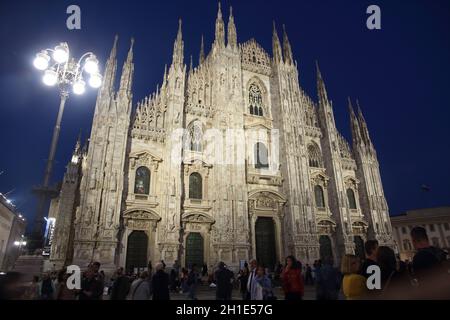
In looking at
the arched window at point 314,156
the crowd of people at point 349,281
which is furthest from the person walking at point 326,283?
the arched window at point 314,156

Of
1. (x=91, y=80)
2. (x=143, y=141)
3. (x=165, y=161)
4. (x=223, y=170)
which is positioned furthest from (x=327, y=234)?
(x=91, y=80)

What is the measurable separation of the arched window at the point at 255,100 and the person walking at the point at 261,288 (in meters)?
21.6

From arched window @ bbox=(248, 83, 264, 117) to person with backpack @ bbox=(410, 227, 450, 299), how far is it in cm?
2384

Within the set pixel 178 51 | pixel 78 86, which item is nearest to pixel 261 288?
pixel 78 86

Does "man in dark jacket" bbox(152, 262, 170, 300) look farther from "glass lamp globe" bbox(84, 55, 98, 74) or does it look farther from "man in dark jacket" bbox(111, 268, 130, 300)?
"glass lamp globe" bbox(84, 55, 98, 74)

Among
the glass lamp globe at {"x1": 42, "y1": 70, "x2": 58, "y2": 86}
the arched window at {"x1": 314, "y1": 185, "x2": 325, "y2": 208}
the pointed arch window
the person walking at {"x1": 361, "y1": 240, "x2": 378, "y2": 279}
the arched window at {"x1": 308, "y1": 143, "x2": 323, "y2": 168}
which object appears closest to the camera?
the person walking at {"x1": 361, "y1": 240, "x2": 378, "y2": 279}

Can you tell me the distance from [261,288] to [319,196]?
2117 cm

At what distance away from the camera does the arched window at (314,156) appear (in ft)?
91.2

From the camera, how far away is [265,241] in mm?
23266

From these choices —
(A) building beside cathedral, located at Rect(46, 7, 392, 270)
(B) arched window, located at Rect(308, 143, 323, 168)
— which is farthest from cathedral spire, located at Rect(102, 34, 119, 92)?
(B) arched window, located at Rect(308, 143, 323, 168)

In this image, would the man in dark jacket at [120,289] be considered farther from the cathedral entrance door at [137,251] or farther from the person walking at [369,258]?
the cathedral entrance door at [137,251]

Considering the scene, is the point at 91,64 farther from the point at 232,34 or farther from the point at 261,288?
the point at 232,34

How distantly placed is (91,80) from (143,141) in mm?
9092

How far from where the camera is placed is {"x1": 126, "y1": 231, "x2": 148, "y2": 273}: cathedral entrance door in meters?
18.4
